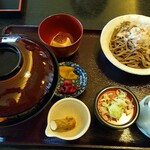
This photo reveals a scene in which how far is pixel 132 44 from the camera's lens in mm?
1319

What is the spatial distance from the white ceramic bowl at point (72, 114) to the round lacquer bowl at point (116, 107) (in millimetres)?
61

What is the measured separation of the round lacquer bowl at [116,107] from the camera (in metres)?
1.04

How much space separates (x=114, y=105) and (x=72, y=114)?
193 mm

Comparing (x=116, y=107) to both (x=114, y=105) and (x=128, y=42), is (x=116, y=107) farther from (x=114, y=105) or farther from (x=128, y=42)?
(x=128, y=42)

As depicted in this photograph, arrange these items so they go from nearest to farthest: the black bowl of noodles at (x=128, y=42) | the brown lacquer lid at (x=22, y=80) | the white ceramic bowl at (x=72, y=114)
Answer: the brown lacquer lid at (x=22, y=80) → the white ceramic bowl at (x=72, y=114) → the black bowl of noodles at (x=128, y=42)

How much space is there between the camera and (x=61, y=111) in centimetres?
112

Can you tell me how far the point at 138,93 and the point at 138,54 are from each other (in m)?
0.22

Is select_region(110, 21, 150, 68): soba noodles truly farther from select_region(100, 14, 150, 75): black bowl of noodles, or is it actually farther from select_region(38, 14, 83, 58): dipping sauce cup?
select_region(38, 14, 83, 58): dipping sauce cup

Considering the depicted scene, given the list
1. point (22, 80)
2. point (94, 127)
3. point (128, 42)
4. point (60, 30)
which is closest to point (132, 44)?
point (128, 42)

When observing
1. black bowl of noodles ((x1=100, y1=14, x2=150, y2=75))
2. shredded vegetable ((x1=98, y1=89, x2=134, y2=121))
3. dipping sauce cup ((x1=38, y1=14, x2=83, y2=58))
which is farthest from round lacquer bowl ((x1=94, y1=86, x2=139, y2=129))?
dipping sauce cup ((x1=38, y1=14, x2=83, y2=58))

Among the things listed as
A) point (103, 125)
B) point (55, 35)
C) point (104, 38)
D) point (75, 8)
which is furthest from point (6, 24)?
point (103, 125)

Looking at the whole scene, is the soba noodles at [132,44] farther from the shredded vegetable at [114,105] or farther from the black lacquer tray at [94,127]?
the shredded vegetable at [114,105]

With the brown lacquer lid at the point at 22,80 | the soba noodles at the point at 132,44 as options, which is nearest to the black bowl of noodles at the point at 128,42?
the soba noodles at the point at 132,44

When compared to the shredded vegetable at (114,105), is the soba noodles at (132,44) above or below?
above
